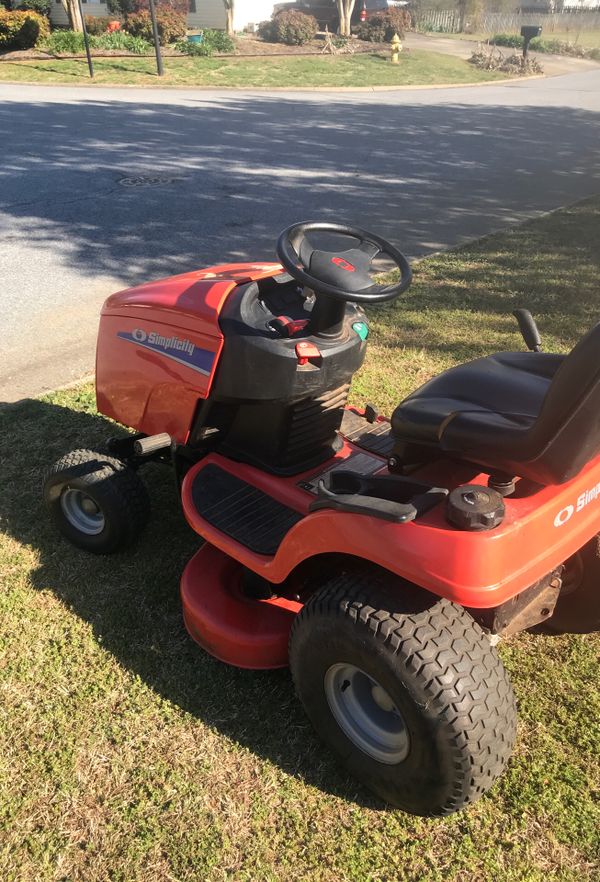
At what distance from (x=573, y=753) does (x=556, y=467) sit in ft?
3.33

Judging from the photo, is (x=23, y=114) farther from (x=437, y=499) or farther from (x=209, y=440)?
(x=437, y=499)

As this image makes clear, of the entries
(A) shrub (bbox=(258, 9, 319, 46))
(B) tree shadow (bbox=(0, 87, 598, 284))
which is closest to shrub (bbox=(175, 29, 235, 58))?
(A) shrub (bbox=(258, 9, 319, 46))

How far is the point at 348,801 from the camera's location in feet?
6.48

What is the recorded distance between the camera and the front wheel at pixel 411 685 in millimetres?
1687

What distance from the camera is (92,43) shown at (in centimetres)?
2100

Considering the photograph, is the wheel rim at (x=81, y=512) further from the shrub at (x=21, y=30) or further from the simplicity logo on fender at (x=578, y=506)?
the shrub at (x=21, y=30)

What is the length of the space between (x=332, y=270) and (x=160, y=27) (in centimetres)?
2423

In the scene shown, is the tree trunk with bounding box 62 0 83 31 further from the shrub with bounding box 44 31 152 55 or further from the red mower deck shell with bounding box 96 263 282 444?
the red mower deck shell with bounding box 96 263 282 444

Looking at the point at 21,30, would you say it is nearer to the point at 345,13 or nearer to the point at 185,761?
the point at 345,13

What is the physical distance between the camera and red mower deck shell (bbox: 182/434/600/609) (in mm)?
1631

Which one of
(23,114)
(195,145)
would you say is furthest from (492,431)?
(23,114)

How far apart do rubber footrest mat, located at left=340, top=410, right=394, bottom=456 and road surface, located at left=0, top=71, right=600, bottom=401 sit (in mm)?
1929

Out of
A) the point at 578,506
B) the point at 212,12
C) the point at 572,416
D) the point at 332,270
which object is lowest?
the point at 578,506

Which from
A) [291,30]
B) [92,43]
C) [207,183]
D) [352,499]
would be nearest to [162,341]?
[352,499]
